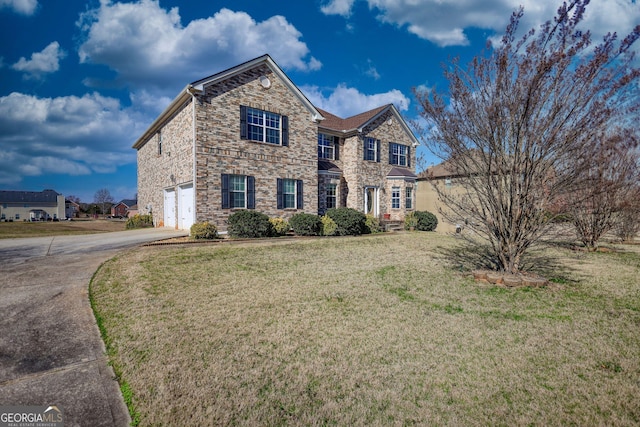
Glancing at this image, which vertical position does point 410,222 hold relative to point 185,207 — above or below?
below

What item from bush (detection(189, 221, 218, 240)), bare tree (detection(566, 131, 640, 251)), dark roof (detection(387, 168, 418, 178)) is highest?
dark roof (detection(387, 168, 418, 178))

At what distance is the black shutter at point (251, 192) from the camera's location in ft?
48.2

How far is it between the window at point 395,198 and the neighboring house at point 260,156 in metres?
0.07

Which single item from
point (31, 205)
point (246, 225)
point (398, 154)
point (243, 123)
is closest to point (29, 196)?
point (31, 205)

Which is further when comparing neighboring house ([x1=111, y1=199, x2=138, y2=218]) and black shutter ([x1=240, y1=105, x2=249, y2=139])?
neighboring house ([x1=111, y1=199, x2=138, y2=218])

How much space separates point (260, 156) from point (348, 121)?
1026cm

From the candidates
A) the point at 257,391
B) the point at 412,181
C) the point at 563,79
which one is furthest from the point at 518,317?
the point at 412,181

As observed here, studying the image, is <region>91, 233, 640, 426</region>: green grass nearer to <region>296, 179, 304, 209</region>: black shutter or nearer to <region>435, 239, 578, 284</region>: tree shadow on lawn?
<region>435, 239, 578, 284</region>: tree shadow on lawn

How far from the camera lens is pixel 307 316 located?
454 centimetres

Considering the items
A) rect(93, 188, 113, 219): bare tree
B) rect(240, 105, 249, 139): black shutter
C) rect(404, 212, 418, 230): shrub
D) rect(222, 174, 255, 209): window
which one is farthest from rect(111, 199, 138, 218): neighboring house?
rect(404, 212, 418, 230): shrub

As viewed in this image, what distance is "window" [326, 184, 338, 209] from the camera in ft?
63.2

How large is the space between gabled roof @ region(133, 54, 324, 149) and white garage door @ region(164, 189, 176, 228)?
13.9 ft

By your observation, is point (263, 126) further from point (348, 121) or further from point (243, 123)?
point (348, 121)

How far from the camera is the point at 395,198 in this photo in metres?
22.0
